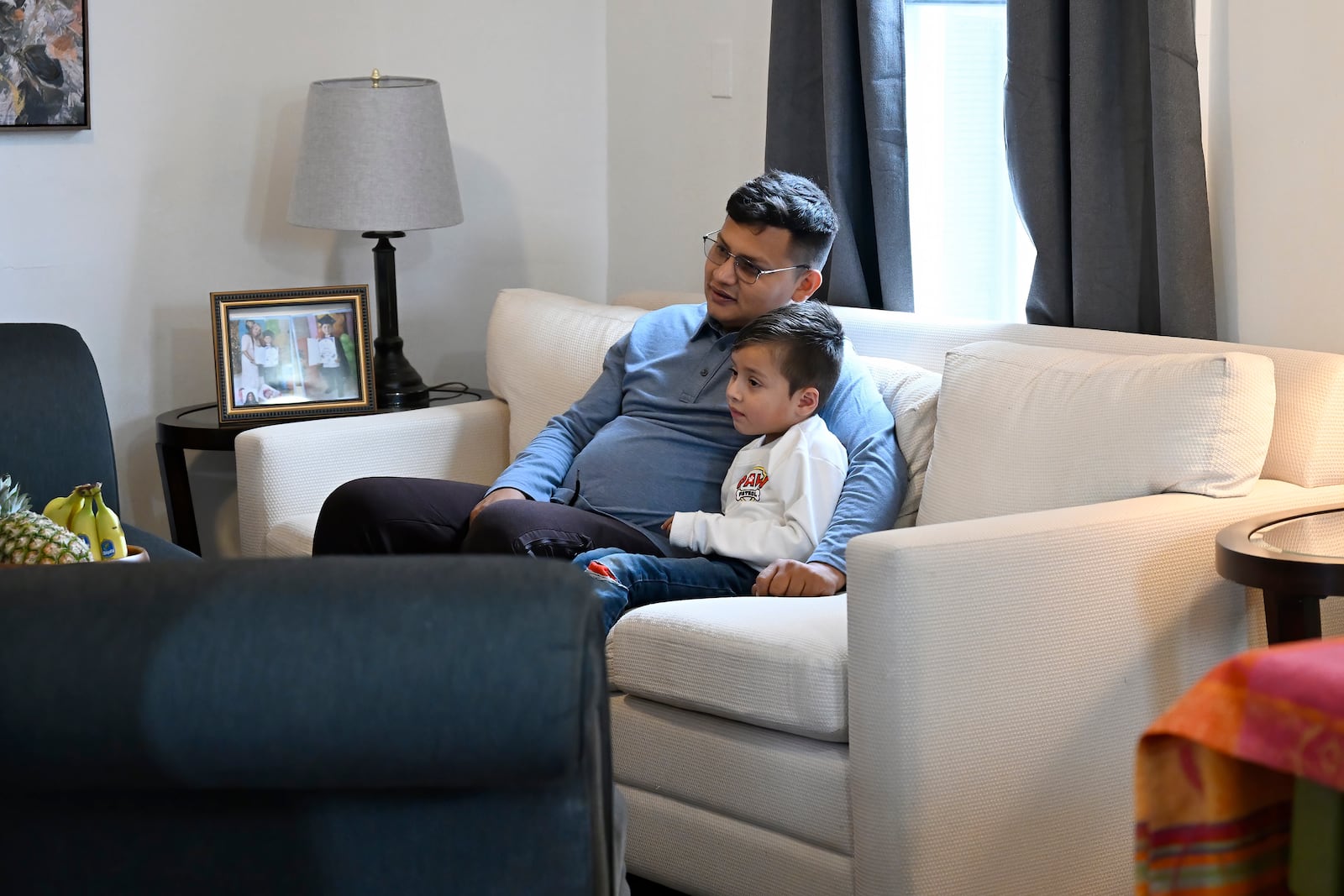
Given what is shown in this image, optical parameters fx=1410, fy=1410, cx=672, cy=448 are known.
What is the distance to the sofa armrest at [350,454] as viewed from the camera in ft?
8.40

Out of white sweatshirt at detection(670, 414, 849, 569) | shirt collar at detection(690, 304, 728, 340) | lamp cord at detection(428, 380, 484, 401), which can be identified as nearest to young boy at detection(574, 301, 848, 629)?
white sweatshirt at detection(670, 414, 849, 569)

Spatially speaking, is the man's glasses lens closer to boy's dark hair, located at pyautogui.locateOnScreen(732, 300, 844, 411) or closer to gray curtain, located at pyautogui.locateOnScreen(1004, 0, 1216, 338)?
boy's dark hair, located at pyautogui.locateOnScreen(732, 300, 844, 411)

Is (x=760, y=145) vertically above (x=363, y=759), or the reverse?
(x=760, y=145)

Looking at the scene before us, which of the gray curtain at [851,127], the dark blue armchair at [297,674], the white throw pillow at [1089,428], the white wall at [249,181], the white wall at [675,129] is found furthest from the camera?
the white wall at [675,129]

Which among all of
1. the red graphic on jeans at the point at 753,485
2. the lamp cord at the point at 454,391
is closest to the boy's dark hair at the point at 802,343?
the red graphic on jeans at the point at 753,485

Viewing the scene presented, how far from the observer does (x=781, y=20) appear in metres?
2.85

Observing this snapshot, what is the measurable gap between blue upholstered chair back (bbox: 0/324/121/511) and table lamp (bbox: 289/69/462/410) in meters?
0.64

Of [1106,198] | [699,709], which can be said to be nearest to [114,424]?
[699,709]

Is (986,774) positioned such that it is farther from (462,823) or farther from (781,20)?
(781,20)

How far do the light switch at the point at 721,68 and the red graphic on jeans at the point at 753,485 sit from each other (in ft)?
4.53

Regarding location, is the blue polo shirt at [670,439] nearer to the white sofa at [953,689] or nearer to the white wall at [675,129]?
the white sofa at [953,689]

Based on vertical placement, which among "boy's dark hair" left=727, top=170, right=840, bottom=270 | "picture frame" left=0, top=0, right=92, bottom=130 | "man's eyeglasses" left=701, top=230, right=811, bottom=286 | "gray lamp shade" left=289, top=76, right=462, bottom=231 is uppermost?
"picture frame" left=0, top=0, right=92, bottom=130

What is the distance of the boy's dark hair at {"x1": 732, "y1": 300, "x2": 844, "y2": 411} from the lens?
2.11 meters

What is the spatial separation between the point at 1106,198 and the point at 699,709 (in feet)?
3.59
